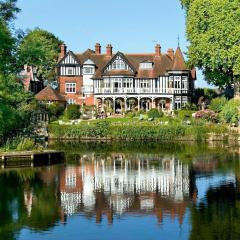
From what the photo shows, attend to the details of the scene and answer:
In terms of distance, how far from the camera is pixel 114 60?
7512cm

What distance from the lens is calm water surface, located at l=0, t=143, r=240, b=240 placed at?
62.5ft

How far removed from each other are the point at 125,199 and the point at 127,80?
5096cm

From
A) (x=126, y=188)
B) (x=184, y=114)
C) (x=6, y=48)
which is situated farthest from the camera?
(x=184, y=114)

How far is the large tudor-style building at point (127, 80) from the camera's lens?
73000mm

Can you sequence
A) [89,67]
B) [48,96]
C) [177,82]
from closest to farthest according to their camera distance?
[177,82], [48,96], [89,67]

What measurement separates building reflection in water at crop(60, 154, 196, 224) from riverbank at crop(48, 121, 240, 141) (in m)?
17.6

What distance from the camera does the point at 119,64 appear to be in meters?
75.2

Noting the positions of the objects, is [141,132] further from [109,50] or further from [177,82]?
[109,50]

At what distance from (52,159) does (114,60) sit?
38.7m

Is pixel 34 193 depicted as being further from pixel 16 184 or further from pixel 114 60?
pixel 114 60

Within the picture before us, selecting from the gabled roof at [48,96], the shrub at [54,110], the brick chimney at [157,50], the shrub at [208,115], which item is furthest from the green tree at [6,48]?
the brick chimney at [157,50]

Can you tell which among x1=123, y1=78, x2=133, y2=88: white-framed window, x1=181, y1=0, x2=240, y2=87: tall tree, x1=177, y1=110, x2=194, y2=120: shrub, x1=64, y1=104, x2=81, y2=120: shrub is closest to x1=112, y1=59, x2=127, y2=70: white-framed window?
x1=123, y1=78, x2=133, y2=88: white-framed window

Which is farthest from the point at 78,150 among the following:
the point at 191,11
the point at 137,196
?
the point at 137,196

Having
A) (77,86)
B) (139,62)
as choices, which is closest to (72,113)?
(77,86)
